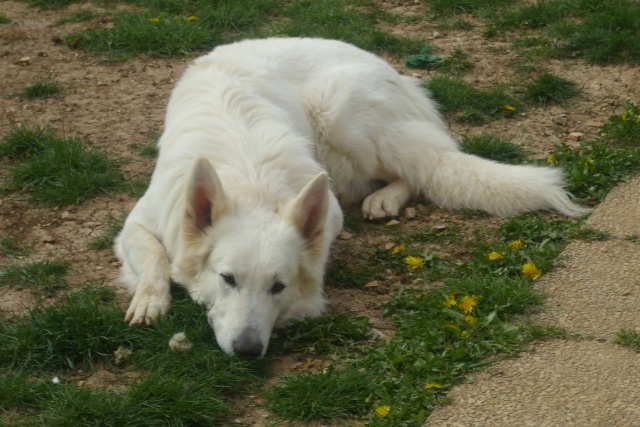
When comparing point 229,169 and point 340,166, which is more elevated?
point 229,169

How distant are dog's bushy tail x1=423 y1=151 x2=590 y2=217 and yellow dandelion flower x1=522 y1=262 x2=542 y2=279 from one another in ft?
2.81

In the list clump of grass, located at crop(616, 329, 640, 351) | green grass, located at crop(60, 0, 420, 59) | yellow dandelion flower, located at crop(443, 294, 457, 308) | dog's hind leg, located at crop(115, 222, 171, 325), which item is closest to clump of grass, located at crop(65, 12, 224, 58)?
green grass, located at crop(60, 0, 420, 59)

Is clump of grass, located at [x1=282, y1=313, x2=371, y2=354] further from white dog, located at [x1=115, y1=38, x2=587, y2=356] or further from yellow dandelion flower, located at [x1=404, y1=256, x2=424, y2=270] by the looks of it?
yellow dandelion flower, located at [x1=404, y1=256, x2=424, y2=270]

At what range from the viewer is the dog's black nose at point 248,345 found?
4.62 metres

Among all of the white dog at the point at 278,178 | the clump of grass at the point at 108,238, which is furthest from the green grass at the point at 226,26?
the clump of grass at the point at 108,238

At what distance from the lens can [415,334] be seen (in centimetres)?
493

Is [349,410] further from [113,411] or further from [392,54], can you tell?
[392,54]

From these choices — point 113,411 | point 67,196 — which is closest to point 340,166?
point 67,196

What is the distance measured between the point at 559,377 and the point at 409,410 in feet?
2.51

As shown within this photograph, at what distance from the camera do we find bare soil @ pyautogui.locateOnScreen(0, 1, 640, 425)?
5770mm

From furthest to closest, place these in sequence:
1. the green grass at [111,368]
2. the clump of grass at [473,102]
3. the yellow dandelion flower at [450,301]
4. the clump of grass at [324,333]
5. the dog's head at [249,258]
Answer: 1. the clump of grass at [473,102]
2. the yellow dandelion flower at [450,301]
3. the clump of grass at [324,333]
4. the dog's head at [249,258]
5. the green grass at [111,368]

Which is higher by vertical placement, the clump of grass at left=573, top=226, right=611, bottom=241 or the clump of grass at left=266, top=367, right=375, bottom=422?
the clump of grass at left=573, top=226, right=611, bottom=241

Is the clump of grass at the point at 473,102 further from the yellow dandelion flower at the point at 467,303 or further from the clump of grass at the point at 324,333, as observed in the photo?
the clump of grass at the point at 324,333

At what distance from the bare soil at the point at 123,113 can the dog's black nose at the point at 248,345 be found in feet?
0.74
